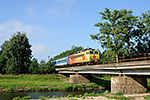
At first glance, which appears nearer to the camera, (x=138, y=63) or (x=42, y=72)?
(x=138, y=63)

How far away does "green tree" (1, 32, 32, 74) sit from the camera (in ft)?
202

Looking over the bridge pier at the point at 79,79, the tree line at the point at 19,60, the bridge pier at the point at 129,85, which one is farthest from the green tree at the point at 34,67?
the bridge pier at the point at 129,85

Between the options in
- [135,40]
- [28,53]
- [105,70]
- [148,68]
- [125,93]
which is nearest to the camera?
[148,68]

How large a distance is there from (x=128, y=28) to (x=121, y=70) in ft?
57.7

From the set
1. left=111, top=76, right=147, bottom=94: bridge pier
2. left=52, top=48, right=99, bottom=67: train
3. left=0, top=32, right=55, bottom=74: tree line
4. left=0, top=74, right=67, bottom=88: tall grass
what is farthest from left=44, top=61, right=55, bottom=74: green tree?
left=111, top=76, right=147, bottom=94: bridge pier

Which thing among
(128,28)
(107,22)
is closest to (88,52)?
(107,22)

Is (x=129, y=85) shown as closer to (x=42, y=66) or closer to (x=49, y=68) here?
(x=49, y=68)

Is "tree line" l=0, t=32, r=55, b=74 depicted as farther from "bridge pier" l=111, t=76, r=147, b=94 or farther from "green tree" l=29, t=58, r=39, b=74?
"bridge pier" l=111, t=76, r=147, b=94

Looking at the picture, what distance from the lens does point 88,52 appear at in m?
42.8

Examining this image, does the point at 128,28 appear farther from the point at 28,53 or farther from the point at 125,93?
the point at 28,53

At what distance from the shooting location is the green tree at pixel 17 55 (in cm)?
6156

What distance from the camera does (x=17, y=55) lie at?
206 ft

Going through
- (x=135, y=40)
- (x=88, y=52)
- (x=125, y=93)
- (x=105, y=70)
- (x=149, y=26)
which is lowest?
(x=125, y=93)

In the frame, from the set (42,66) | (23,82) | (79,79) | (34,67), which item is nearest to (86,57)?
(79,79)
